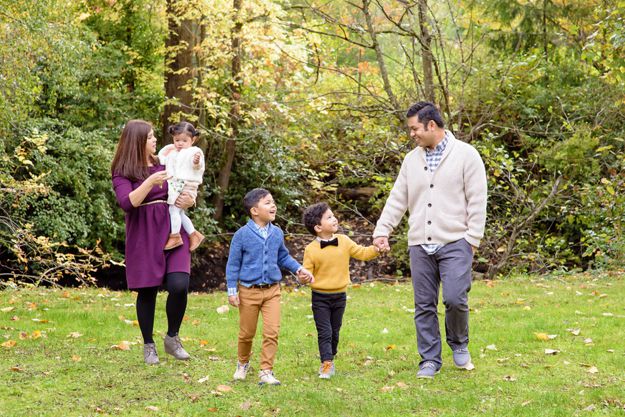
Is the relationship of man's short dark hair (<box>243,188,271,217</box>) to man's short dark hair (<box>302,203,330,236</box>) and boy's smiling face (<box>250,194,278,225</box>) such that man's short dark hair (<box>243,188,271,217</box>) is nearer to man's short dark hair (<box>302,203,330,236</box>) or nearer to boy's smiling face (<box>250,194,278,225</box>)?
boy's smiling face (<box>250,194,278,225</box>)

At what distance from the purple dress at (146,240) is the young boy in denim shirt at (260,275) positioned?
2.58ft

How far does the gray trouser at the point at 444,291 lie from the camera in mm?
6129

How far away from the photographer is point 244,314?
19.8 ft

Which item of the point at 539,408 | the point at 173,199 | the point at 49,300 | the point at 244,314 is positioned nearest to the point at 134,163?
the point at 173,199

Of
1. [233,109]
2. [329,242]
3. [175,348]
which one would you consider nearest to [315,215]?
[329,242]

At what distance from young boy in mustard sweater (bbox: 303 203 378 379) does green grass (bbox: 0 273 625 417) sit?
1.11 feet

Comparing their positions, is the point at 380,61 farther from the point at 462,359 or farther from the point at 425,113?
the point at 462,359

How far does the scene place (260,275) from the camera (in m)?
6.02

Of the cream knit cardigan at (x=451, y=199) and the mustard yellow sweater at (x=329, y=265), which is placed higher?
the cream knit cardigan at (x=451, y=199)

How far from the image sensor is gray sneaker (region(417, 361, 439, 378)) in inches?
243

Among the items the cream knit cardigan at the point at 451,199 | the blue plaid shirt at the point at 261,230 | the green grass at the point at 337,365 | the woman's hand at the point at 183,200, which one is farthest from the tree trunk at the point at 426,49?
the blue plaid shirt at the point at 261,230

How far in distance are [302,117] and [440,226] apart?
10.2 m

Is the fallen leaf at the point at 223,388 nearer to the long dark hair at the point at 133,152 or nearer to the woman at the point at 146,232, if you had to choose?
the woman at the point at 146,232

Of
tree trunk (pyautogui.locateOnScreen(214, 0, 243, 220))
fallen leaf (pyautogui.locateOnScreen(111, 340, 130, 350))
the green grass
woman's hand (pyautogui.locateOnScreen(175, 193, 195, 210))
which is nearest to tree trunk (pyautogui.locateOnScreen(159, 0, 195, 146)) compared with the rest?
tree trunk (pyautogui.locateOnScreen(214, 0, 243, 220))
